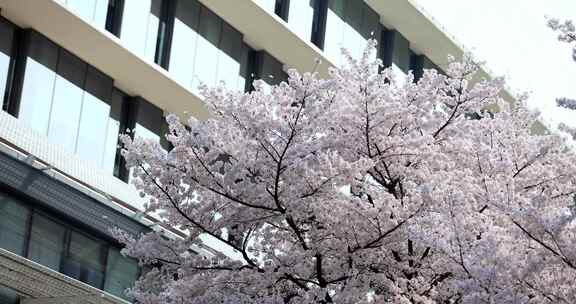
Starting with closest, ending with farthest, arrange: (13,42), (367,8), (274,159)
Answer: (274,159), (13,42), (367,8)

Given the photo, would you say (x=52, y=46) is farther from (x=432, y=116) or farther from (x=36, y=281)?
(x=432, y=116)

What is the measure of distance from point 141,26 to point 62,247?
10160 mm

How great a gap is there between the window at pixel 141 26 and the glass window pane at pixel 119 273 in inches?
310

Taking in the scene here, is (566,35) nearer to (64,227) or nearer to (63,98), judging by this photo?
(64,227)

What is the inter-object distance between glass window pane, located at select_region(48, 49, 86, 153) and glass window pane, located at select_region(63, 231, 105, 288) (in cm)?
506

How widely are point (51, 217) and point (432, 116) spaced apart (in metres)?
7.95

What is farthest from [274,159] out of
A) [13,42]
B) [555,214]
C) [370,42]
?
[13,42]

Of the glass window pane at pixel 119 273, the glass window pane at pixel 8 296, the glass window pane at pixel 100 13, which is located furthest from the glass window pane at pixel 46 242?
the glass window pane at pixel 100 13

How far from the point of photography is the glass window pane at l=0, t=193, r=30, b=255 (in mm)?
23533

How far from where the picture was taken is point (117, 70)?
33.0m

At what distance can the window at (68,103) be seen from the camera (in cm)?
3039

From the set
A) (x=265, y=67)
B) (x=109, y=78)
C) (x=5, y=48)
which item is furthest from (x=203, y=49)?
(x=5, y=48)

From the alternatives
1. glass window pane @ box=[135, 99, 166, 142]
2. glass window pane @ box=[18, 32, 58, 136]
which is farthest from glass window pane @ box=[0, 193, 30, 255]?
glass window pane @ box=[135, 99, 166, 142]

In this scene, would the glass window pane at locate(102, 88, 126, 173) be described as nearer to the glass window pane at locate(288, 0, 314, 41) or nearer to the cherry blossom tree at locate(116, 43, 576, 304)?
the glass window pane at locate(288, 0, 314, 41)
